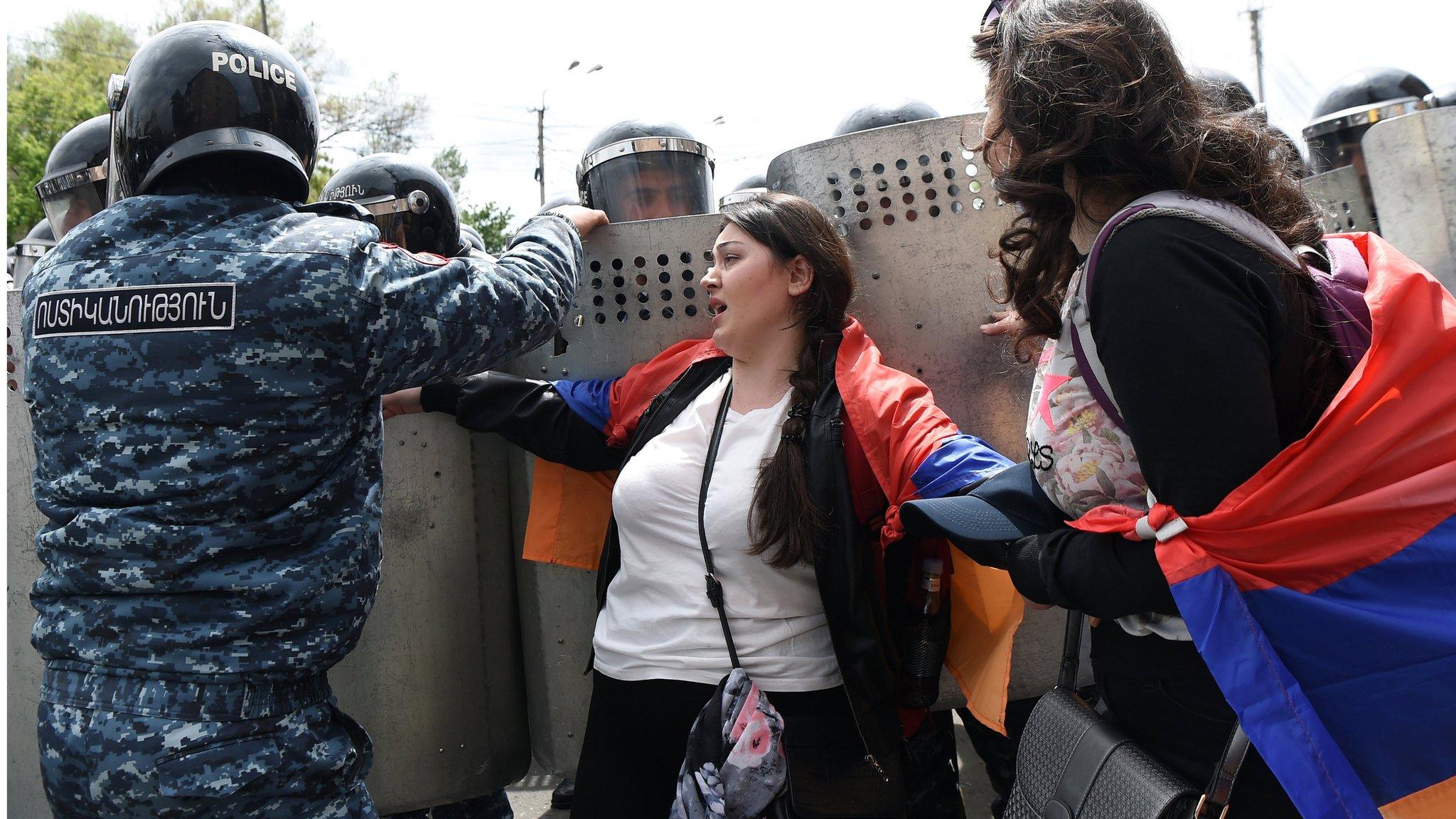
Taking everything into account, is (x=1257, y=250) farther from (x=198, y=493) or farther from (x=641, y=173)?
(x=641, y=173)

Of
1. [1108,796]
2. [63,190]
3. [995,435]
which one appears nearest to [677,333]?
[995,435]

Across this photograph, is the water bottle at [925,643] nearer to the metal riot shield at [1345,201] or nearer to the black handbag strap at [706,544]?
the black handbag strap at [706,544]

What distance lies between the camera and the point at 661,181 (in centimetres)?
377

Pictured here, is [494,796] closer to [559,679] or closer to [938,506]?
[559,679]

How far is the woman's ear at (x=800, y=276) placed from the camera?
283 cm

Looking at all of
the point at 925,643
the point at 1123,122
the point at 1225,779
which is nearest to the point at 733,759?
the point at 925,643

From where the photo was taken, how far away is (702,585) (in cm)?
247

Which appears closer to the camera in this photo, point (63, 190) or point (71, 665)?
point (71, 665)

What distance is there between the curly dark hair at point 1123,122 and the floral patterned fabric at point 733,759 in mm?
1320

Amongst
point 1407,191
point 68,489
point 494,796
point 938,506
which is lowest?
point 494,796

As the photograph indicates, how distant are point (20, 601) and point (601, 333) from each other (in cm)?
224

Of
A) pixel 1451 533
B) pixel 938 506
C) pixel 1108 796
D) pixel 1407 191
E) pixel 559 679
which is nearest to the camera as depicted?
pixel 1451 533

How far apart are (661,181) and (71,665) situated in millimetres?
2508

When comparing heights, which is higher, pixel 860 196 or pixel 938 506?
pixel 860 196
